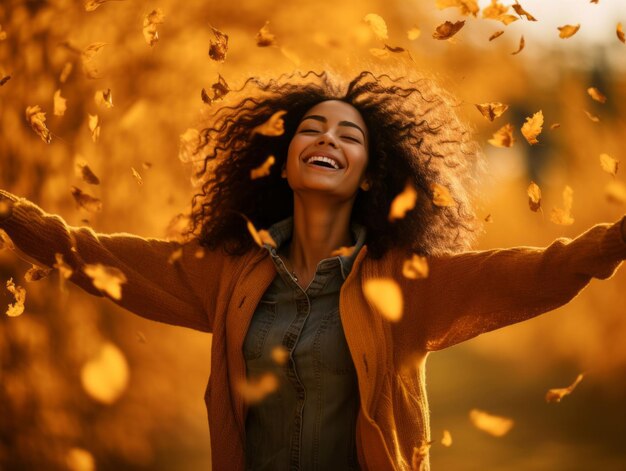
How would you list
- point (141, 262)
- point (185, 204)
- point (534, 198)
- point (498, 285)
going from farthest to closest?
point (185, 204) < point (534, 198) < point (141, 262) < point (498, 285)

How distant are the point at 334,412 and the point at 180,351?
2.72 meters

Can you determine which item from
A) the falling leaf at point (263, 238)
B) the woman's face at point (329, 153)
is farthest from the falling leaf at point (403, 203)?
the falling leaf at point (263, 238)

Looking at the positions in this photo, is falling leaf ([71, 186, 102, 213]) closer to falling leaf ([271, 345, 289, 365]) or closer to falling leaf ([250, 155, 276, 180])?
falling leaf ([250, 155, 276, 180])

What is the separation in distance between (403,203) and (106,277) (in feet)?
2.82

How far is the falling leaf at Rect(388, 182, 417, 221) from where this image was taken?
2602 millimetres

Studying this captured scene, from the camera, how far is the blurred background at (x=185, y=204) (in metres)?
4.22

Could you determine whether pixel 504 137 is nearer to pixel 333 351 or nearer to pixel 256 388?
pixel 333 351

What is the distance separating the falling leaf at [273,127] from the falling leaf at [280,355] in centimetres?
69

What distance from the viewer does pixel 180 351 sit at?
489 cm

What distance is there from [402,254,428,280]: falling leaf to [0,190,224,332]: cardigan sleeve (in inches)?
20.6

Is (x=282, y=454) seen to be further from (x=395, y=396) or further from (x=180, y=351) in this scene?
(x=180, y=351)

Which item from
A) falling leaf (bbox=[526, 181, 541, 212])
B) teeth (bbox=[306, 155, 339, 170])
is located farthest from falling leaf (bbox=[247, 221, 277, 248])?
falling leaf (bbox=[526, 181, 541, 212])

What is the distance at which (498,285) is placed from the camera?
2.17m

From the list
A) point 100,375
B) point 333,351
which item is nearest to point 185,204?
point 100,375
